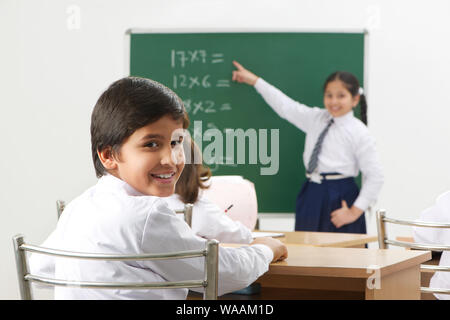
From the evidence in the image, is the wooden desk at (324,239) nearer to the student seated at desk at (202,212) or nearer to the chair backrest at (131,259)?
the student seated at desk at (202,212)

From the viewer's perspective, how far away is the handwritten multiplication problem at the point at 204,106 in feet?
14.2

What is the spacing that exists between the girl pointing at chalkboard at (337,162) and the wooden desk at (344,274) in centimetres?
212

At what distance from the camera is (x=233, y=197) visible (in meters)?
2.58

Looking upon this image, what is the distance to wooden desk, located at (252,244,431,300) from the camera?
1451 millimetres

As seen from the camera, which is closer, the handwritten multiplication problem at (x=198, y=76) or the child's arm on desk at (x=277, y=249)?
the child's arm on desk at (x=277, y=249)

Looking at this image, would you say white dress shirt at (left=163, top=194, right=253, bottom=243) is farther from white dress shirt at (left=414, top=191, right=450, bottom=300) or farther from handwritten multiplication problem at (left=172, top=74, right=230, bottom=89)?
handwritten multiplication problem at (left=172, top=74, right=230, bottom=89)

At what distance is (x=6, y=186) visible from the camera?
4.87 m

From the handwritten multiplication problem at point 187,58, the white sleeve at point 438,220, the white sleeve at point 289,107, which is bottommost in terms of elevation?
Result: the white sleeve at point 438,220

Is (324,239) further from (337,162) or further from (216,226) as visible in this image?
(337,162)

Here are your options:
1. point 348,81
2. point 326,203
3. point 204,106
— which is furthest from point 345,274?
point 204,106

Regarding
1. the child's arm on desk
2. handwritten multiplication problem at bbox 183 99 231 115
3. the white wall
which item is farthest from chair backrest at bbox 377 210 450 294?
the white wall

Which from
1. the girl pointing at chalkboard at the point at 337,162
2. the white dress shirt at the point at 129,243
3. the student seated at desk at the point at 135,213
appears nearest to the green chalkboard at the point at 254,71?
the girl pointing at chalkboard at the point at 337,162

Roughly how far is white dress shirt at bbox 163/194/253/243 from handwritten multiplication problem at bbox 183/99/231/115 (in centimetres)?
212
